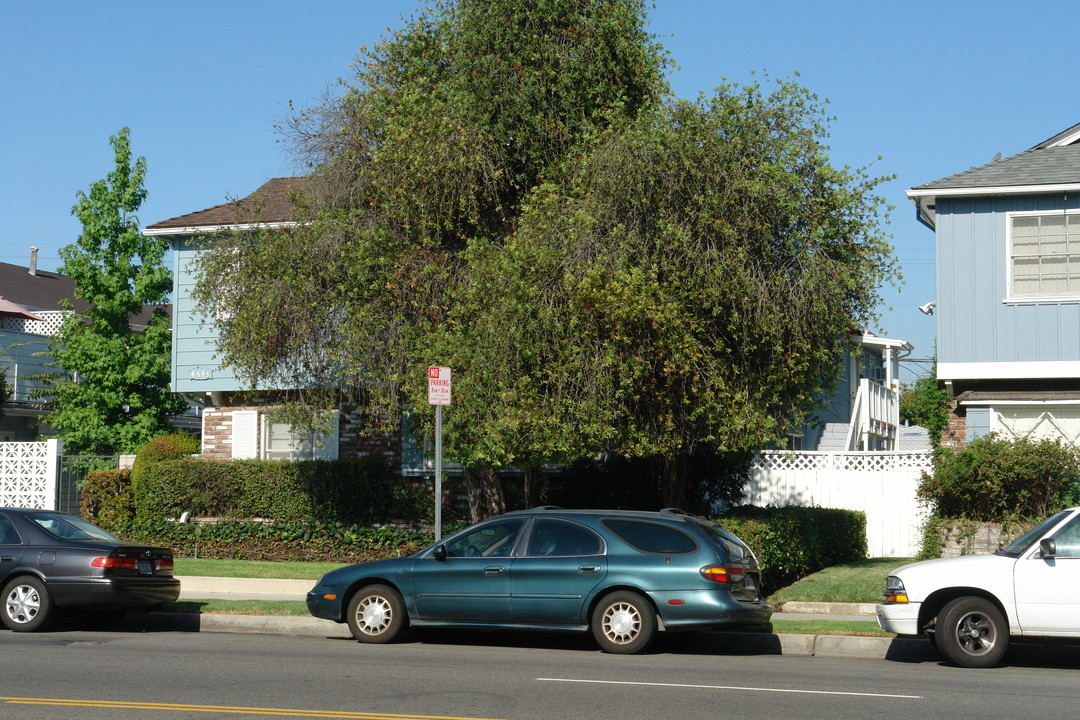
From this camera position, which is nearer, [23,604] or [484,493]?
[23,604]

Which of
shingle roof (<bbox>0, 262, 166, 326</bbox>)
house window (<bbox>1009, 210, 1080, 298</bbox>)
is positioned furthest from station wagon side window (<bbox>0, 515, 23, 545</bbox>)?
shingle roof (<bbox>0, 262, 166, 326</bbox>)

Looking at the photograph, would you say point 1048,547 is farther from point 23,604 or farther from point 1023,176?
point 23,604

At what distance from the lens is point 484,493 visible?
20562 mm

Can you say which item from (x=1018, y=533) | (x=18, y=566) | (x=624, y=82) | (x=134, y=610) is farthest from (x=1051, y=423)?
(x=18, y=566)

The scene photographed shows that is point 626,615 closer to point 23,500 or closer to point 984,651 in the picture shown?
point 984,651

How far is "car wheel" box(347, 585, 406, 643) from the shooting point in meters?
12.8

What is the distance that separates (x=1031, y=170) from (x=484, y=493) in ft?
33.1

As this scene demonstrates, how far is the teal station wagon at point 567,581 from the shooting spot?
39.0 ft

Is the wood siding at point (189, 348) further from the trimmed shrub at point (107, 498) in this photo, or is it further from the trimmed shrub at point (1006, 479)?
the trimmed shrub at point (1006, 479)

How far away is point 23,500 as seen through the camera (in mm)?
23984

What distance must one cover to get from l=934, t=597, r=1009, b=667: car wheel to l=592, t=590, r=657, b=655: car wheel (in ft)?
8.81

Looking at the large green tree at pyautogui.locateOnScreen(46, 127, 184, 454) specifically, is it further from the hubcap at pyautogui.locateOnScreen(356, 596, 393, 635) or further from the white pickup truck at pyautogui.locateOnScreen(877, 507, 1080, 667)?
the white pickup truck at pyautogui.locateOnScreen(877, 507, 1080, 667)

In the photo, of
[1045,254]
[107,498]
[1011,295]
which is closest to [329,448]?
[107,498]

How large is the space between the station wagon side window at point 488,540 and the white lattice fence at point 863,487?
9.46 m
